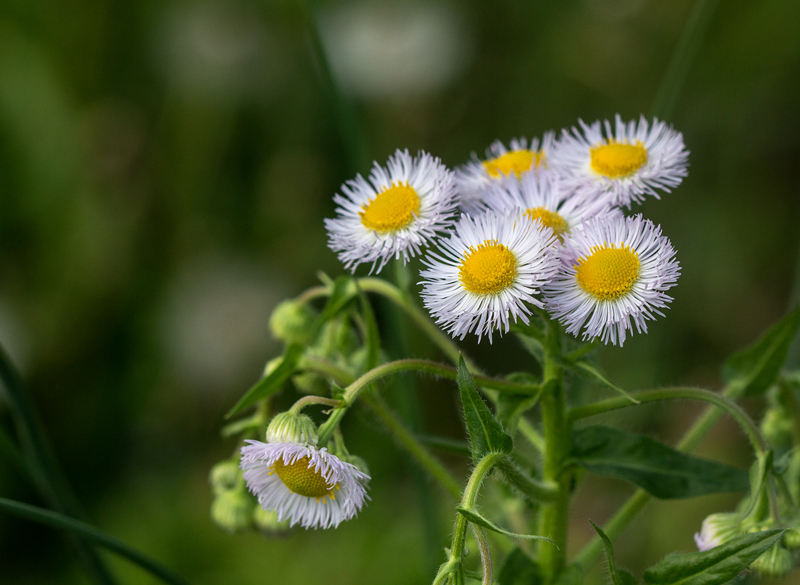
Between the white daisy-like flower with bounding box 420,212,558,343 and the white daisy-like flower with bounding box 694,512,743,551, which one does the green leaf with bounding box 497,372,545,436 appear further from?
the white daisy-like flower with bounding box 694,512,743,551

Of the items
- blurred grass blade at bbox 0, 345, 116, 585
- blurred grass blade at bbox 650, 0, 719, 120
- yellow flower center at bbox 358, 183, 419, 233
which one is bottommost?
blurred grass blade at bbox 0, 345, 116, 585

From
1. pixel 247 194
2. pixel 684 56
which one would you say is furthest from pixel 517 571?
pixel 247 194

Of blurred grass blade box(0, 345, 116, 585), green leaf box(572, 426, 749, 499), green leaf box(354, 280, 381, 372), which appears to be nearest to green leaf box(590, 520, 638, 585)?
green leaf box(572, 426, 749, 499)

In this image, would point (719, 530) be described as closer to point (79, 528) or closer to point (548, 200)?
point (548, 200)

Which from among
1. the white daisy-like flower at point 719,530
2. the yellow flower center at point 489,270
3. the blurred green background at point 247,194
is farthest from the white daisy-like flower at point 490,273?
the blurred green background at point 247,194

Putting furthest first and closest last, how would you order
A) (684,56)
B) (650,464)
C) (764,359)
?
(684,56), (764,359), (650,464)

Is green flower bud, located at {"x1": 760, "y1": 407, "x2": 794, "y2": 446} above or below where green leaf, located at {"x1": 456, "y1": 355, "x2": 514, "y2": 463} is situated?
above
